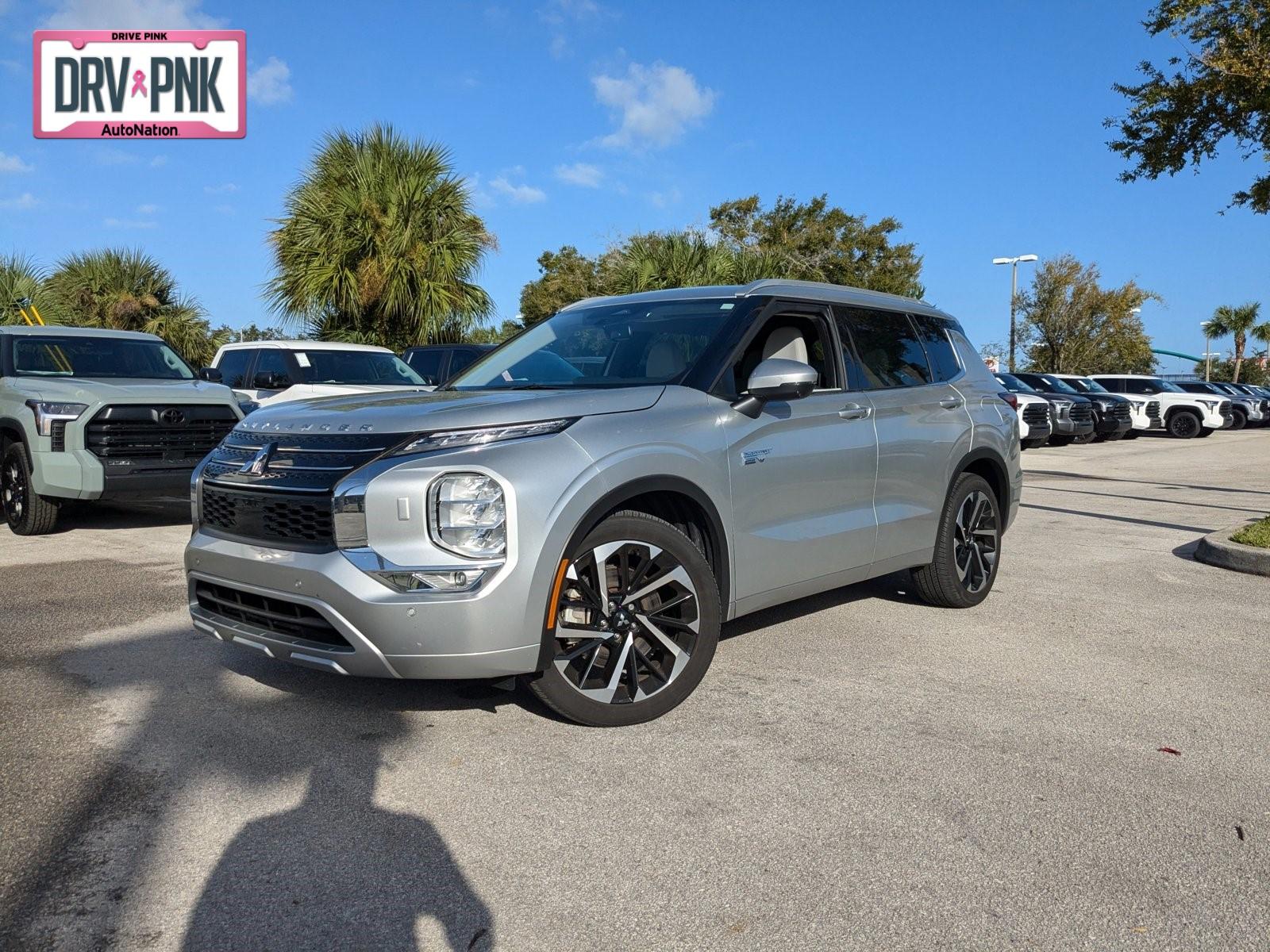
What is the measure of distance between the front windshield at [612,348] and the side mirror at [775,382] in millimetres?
291

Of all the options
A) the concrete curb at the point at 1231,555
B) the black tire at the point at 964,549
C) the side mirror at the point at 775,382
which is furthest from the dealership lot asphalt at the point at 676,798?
the concrete curb at the point at 1231,555

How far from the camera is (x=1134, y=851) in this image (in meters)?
3.09

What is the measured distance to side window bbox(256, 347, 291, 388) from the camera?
1233cm

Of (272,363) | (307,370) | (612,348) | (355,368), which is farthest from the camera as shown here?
(355,368)

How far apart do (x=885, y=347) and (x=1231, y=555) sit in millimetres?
3804

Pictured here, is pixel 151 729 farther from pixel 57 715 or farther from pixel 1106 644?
pixel 1106 644

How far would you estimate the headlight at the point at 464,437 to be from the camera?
372cm

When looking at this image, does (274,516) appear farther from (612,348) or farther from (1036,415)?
(1036,415)

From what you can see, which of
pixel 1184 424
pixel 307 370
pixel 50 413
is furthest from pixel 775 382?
pixel 1184 424

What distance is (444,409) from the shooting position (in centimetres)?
389

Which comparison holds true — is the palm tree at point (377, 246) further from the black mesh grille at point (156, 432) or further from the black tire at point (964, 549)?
the black tire at point (964, 549)

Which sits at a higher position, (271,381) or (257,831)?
(271,381)

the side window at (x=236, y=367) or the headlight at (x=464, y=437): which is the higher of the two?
the side window at (x=236, y=367)

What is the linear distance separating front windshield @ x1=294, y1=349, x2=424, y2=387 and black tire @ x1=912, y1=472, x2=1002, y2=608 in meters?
7.83
